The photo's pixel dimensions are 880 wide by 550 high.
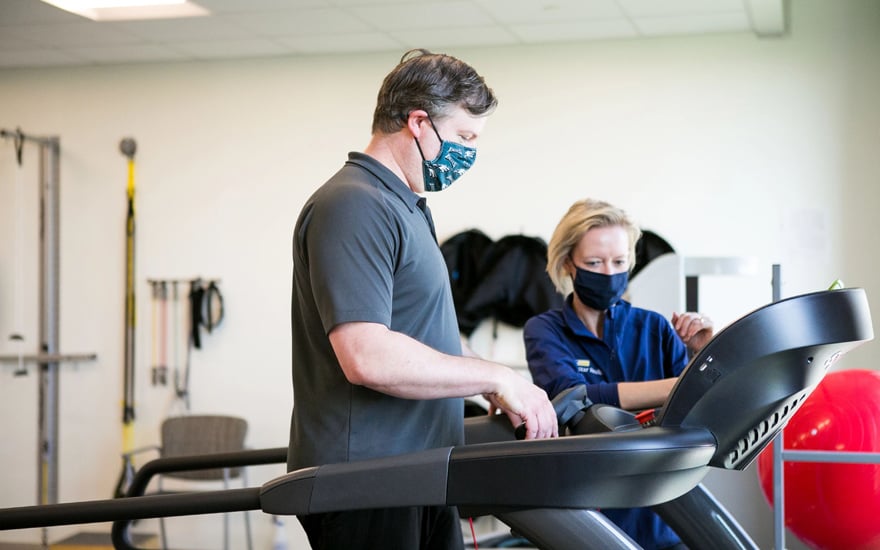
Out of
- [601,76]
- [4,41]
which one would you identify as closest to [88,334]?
[4,41]

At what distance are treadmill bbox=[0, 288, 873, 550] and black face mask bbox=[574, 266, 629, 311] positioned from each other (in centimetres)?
82

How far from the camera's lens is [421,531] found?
1.67 metres

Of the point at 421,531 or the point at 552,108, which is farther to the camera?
the point at 552,108

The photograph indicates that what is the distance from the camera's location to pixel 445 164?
5.93ft

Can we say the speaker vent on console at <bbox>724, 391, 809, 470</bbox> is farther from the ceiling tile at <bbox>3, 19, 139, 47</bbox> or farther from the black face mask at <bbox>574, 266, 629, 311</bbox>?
the ceiling tile at <bbox>3, 19, 139, 47</bbox>

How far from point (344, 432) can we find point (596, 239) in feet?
3.38

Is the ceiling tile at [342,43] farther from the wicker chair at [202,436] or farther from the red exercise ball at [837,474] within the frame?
the red exercise ball at [837,474]

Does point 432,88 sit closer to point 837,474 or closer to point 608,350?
point 608,350

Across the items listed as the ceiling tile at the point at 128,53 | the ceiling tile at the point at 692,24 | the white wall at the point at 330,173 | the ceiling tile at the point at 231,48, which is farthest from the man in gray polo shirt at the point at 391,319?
the ceiling tile at the point at 128,53

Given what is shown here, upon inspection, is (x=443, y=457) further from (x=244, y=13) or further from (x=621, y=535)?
(x=244, y=13)

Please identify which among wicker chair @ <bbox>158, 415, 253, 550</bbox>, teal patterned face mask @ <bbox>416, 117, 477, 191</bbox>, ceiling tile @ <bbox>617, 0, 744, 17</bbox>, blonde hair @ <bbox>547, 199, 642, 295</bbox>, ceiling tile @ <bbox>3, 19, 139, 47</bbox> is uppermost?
ceiling tile @ <bbox>617, 0, 744, 17</bbox>

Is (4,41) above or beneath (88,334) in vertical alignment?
above

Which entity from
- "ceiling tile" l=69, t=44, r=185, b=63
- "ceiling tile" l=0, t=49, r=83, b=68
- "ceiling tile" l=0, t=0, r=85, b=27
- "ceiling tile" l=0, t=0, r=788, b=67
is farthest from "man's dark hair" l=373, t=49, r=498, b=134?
"ceiling tile" l=0, t=49, r=83, b=68

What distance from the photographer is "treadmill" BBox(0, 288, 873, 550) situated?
1.44 metres
